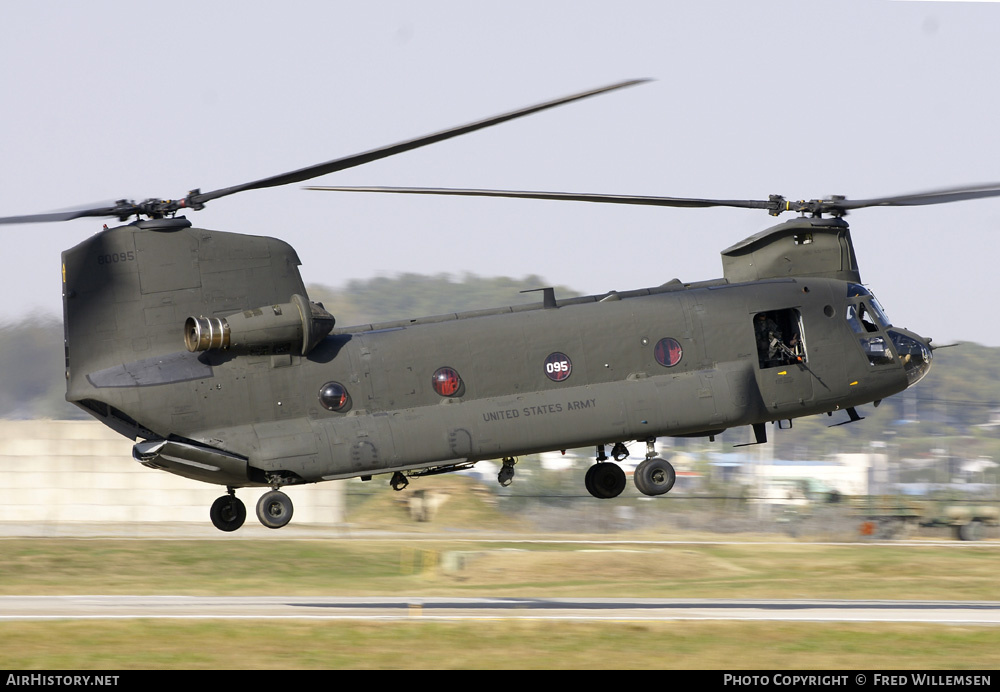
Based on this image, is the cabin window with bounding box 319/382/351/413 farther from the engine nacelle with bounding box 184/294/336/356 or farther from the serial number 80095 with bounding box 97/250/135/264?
the serial number 80095 with bounding box 97/250/135/264

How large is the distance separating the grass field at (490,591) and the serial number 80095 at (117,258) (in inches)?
279

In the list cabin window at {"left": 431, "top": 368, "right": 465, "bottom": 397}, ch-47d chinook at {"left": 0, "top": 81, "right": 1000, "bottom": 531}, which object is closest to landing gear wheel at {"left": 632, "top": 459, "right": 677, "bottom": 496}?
ch-47d chinook at {"left": 0, "top": 81, "right": 1000, "bottom": 531}

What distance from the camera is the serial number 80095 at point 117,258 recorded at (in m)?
20.4

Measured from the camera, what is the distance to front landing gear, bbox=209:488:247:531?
2170 centimetres

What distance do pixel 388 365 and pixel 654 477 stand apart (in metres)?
5.57

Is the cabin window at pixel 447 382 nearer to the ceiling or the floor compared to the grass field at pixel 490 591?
nearer to the ceiling

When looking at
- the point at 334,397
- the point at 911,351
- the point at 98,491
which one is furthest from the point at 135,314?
the point at 98,491

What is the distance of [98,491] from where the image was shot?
59.2 meters

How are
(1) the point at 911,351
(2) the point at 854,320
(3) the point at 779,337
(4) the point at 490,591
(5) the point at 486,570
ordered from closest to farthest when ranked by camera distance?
1. (3) the point at 779,337
2. (2) the point at 854,320
3. (1) the point at 911,351
4. (4) the point at 490,591
5. (5) the point at 486,570

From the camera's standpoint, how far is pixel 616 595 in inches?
1406

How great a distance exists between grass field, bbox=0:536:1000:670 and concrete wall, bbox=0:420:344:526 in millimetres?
8873

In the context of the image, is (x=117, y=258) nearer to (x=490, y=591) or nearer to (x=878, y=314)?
(x=878, y=314)

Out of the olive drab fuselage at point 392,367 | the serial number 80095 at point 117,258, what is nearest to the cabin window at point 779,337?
the olive drab fuselage at point 392,367

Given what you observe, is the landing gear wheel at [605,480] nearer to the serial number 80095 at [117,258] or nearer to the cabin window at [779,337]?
the cabin window at [779,337]
